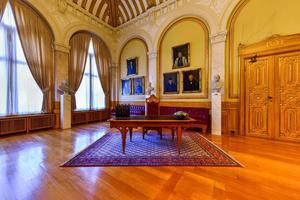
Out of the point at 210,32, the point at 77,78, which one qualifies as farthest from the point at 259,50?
the point at 77,78

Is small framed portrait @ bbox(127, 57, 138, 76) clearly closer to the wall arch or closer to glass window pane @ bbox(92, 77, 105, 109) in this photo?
the wall arch

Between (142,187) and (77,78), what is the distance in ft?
23.4

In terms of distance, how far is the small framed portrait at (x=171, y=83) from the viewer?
295 inches

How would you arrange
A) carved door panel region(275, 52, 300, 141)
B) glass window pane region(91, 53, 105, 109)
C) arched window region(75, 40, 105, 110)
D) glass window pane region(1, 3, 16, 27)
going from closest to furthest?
carved door panel region(275, 52, 300, 141) → glass window pane region(1, 3, 16, 27) → arched window region(75, 40, 105, 110) → glass window pane region(91, 53, 105, 109)

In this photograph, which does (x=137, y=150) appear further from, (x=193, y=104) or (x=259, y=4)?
(x=259, y=4)

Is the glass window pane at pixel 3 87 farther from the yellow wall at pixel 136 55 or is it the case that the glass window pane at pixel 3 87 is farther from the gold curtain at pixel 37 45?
the yellow wall at pixel 136 55

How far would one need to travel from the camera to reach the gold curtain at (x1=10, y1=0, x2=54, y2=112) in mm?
5936

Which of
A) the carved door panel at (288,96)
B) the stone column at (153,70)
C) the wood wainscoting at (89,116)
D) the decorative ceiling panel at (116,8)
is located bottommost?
the wood wainscoting at (89,116)

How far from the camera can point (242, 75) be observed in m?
5.64

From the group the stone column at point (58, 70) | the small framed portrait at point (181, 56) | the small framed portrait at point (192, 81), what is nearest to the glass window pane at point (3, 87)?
the stone column at point (58, 70)

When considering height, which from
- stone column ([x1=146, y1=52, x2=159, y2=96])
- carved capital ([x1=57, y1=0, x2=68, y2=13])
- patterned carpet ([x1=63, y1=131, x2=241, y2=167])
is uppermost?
carved capital ([x1=57, y1=0, x2=68, y2=13])

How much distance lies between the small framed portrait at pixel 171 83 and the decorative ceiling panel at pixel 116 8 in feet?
12.2

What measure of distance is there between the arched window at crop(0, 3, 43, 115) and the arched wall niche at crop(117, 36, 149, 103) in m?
4.73

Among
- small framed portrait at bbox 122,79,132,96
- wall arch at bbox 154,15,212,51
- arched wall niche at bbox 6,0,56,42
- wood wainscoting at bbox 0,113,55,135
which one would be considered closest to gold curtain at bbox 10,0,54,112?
arched wall niche at bbox 6,0,56,42
